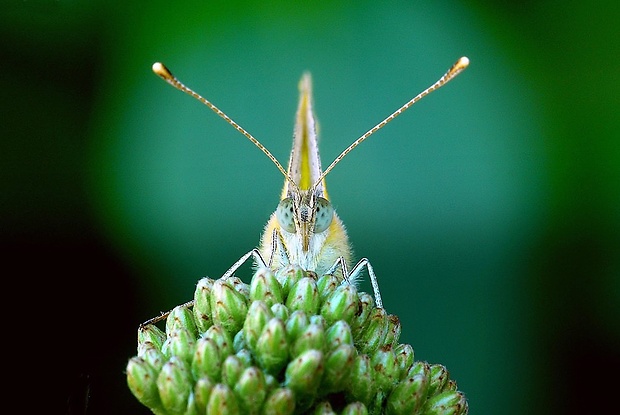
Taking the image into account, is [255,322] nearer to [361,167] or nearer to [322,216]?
[322,216]

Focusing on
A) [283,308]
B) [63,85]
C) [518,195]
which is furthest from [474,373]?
[63,85]

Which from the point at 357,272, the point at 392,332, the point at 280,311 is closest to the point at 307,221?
the point at 357,272

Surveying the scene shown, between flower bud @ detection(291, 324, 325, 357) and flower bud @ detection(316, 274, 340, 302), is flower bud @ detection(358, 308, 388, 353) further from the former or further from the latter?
flower bud @ detection(291, 324, 325, 357)

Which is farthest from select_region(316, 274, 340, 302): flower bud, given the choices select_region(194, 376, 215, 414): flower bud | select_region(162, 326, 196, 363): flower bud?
select_region(194, 376, 215, 414): flower bud

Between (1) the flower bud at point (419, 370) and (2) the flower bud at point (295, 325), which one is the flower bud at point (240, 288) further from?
(1) the flower bud at point (419, 370)

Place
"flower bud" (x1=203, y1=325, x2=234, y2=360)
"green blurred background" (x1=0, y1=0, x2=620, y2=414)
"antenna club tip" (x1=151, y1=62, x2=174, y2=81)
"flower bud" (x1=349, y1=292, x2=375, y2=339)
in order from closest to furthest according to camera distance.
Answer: "flower bud" (x1=203, y1=325, x2=234, y2=360), "flower bud" (x1=349, y1=292, x2=375, y2=339), "antenna club tip" (x1=151, y1=62, x2=174, y2=81), "green blurred background" (x1=0, y1=0, x2=620, y2=414)

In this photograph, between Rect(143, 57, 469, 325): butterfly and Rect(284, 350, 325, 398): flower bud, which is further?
Rect(143, 57, 469, 325): butterfly
